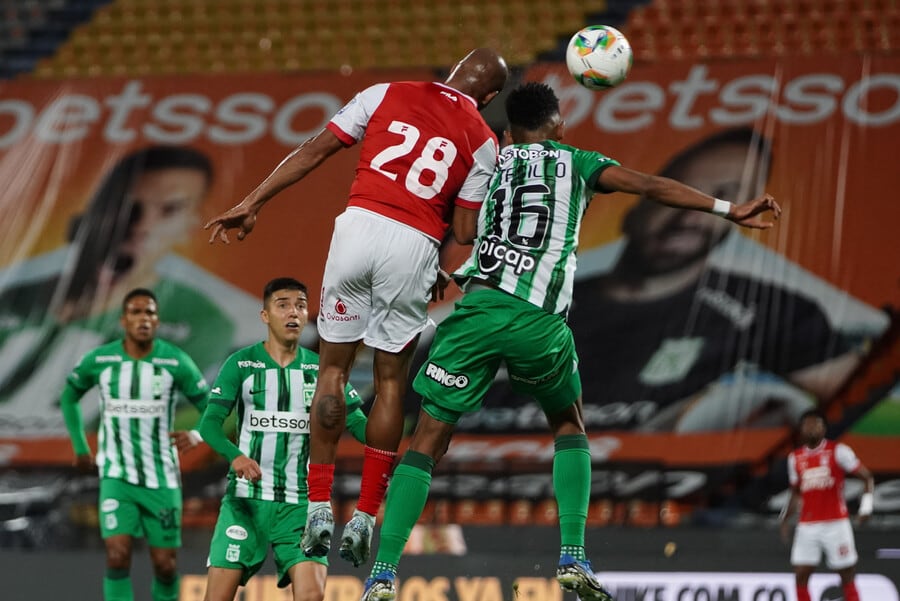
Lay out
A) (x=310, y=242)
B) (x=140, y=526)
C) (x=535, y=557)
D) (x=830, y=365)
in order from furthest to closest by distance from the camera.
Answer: (x=310, y=242) < (x=830, y=365) < (x=535, y=557) < (x=140, y=526)

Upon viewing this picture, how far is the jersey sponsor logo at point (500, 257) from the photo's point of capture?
5359mm

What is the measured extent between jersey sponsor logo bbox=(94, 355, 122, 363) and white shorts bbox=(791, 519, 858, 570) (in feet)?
16.7

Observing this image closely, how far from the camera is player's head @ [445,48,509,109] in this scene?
5.68 metres

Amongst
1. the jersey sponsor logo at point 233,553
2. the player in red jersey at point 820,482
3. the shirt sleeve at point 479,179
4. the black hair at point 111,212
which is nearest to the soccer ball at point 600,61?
the shirt sleeve at point 479,179

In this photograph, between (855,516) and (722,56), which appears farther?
(722,56)

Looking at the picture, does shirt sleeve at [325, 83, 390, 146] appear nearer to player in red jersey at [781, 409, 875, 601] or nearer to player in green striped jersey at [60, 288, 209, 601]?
player in green striped jersey at [60, 288, 209, 601]

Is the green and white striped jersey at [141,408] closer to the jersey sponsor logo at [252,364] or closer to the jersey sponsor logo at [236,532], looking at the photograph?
the jersey sponsor logo at [252,364]

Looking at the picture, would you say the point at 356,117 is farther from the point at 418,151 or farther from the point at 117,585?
the point at 117,585

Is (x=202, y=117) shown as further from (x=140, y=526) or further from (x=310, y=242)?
(x=140, y=526)

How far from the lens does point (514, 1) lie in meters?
15.0

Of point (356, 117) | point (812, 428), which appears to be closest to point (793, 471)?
point (812, 428)

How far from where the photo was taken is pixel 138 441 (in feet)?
26.9

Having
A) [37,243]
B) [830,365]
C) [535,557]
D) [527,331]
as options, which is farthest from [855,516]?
[37,243]

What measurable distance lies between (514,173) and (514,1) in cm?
997
